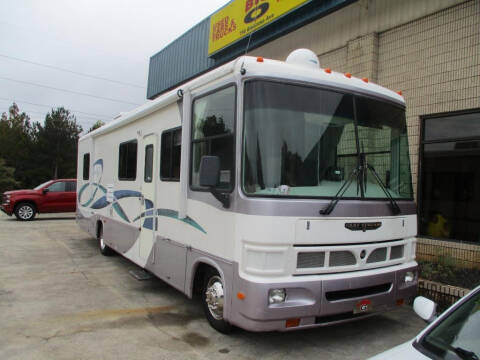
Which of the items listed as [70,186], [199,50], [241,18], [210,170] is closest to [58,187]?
[70,186]

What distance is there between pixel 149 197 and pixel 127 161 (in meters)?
1.49

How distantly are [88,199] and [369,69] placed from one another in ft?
23.3

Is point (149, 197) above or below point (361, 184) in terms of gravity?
below

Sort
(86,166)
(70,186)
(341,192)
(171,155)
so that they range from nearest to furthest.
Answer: (341,192)
(171,155)
(86,166)
(70,186)

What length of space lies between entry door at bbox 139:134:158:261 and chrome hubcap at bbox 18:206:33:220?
11626 millimetres

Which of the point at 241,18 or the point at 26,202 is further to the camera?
the point at 26,202

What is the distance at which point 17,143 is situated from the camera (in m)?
48.8

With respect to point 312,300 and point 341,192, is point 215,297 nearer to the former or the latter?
point 312,300

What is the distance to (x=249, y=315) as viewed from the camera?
12.3ft

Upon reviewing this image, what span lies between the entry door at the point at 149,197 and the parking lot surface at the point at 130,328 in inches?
28.7

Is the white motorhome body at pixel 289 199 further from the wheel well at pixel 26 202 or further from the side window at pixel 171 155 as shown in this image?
the wheel well at pixel 26 202

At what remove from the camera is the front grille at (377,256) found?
14.2 ft

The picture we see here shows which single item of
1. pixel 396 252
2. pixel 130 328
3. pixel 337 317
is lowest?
pixel 130 328

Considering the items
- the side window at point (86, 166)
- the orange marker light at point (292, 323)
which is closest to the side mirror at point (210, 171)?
the orange marker light at point (292, 323)
